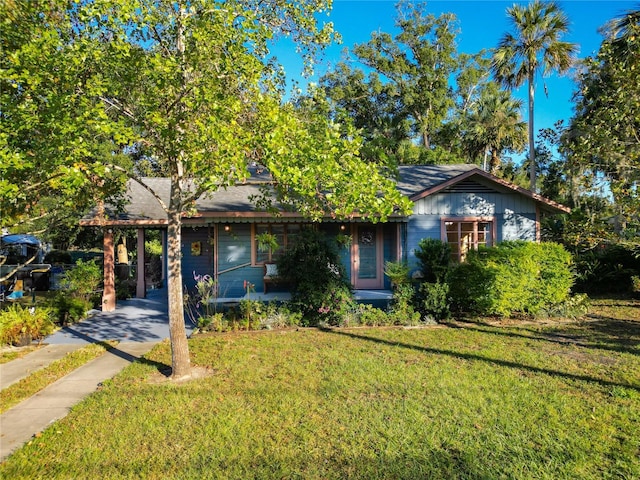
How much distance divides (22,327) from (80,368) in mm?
2756

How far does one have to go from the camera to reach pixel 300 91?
669 cm

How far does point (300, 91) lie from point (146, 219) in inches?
274

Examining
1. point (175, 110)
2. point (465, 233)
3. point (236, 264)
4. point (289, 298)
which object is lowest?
point (289, 298)

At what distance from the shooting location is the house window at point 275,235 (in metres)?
12.6

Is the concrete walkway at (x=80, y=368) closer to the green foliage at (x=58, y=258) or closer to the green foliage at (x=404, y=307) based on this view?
the green foliage at (x=404, y=307)

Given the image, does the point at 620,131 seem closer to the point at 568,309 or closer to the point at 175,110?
the point at 568,309

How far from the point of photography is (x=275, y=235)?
494 inches

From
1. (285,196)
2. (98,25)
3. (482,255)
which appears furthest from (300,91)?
(482,255)

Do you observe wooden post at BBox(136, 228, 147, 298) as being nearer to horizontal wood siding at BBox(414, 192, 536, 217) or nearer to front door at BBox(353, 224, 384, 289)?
front door at BBox(353, 224, 384, 289)

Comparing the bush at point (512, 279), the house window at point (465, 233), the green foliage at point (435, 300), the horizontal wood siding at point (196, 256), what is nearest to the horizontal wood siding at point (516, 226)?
the house window at point (465, 233)

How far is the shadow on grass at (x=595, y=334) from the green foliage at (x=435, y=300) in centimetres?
38

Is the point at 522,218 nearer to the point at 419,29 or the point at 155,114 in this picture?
the point at 155,114

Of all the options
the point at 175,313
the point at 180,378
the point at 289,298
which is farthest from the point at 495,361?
the point at 289,298

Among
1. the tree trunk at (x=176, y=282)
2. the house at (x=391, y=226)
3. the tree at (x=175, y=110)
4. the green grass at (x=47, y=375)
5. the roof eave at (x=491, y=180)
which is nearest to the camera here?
the tree at (x=175, y=110)
